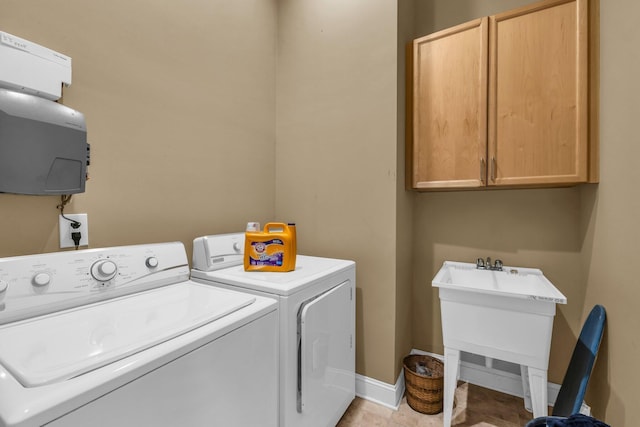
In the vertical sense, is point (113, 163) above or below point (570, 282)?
above

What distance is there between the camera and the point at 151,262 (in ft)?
4.25

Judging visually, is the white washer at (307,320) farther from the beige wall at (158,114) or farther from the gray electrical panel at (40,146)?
the gray electrical panel at (40,146)

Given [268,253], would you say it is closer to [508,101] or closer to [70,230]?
[70,230]

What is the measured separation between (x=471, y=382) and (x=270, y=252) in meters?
1.80

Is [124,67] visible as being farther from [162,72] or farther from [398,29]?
[398,29]

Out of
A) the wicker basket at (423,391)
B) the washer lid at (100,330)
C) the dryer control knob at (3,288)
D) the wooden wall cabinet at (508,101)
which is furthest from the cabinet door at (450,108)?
the dryer control knob at (3,288)

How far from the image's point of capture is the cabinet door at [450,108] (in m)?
1.78

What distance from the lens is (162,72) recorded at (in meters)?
1.53

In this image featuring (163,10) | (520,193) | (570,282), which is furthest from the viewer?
(520,193)

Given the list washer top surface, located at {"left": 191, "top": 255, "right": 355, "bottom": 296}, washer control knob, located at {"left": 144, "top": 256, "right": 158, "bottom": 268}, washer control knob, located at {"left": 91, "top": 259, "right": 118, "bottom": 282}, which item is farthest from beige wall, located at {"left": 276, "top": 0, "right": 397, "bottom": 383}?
washer control knob, located at {"left": 91, "top": 259, "right": 118, "bottom": 282}

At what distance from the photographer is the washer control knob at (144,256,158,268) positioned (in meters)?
1.29

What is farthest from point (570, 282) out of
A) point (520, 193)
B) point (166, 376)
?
point (166, 376)

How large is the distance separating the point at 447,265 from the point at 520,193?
0.69 meters

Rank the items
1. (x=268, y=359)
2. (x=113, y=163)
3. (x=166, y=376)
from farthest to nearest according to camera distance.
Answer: (x=113, y=163) → (x=268, y=359) → (x=166, y=376)
